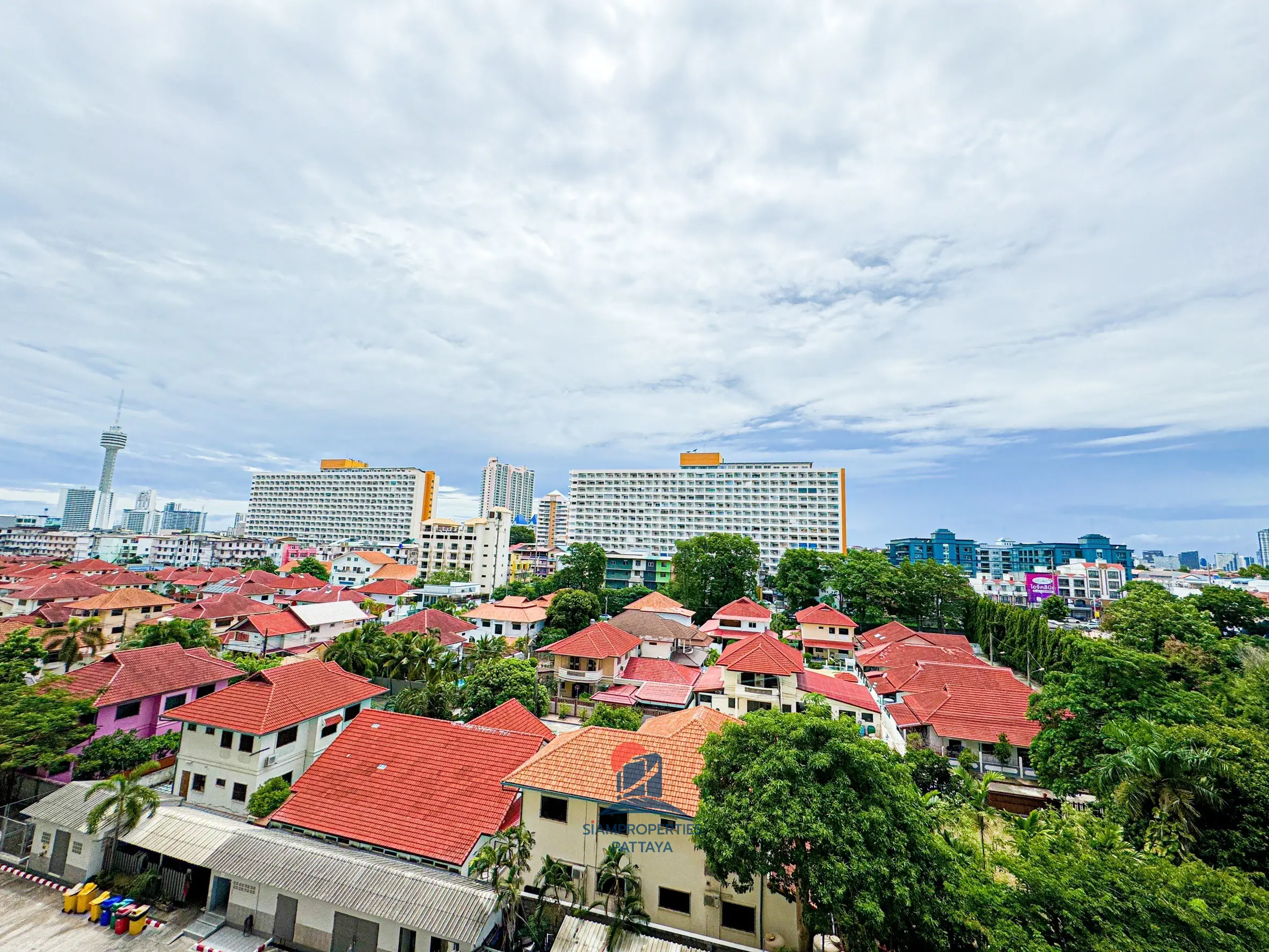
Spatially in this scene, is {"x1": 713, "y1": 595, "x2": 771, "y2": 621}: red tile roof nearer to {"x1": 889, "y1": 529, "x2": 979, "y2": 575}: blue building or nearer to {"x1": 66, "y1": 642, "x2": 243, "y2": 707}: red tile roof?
→ {"x1": 66, "y1": 642, "x2": 243, "y2": 707}: red tile roof

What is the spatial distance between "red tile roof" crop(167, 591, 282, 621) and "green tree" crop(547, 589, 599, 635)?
24.7 metres

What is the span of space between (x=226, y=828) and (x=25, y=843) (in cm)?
819

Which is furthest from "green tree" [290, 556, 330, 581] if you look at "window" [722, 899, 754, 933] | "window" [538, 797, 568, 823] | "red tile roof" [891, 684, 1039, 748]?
"window" [722, 899, 754, 933]

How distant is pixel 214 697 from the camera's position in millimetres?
19109

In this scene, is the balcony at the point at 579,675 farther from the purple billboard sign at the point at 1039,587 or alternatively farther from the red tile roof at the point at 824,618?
the purple billboard sign at the point at 1039,587

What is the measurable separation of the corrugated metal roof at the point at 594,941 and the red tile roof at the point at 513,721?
8.05 metres

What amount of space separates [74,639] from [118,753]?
16.0 meters

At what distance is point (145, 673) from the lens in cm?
2334

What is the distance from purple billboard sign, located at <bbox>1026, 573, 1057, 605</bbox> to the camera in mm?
85000

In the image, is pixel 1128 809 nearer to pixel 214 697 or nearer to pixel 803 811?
pixel 803 811

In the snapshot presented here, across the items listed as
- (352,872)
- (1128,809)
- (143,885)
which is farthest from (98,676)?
(1128,809)

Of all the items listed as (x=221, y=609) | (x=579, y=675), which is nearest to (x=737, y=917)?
(x=579, y=675)

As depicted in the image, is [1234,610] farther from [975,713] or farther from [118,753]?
[118,753]

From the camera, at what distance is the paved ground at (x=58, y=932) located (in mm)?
13945
